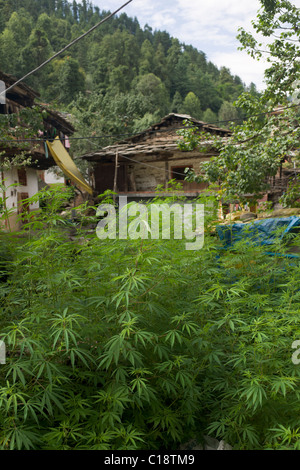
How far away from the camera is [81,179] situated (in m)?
13.7

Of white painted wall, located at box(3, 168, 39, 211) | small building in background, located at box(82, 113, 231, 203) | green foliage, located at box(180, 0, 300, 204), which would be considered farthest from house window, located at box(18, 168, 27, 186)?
green foliage, located at box(180, 0, 300, 204)

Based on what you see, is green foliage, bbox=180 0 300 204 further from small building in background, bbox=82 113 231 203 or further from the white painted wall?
the white painted wall

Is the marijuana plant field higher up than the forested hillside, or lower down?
lower down

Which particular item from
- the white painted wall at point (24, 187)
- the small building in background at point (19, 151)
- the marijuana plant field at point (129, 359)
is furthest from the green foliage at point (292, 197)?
the white painted wall at point (24, 187)

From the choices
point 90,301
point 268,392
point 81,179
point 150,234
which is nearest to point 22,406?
point 90,301

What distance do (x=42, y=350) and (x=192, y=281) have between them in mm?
1492

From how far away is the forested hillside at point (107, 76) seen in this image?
22438 mm

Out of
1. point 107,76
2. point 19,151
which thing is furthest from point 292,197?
point 107,76

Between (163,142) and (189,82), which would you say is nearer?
(163,142)

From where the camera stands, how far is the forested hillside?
73.6 ft

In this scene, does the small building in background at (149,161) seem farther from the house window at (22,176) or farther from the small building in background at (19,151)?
the house window at (22,176)

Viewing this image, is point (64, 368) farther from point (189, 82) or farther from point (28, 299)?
point (189, 82)

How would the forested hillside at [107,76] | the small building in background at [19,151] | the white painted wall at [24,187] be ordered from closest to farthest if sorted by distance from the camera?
the small building in background at [19,151] < the white painted wall at [24,187] < the forested hillside at [107,76]

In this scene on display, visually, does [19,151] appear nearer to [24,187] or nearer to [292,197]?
[24,187]
